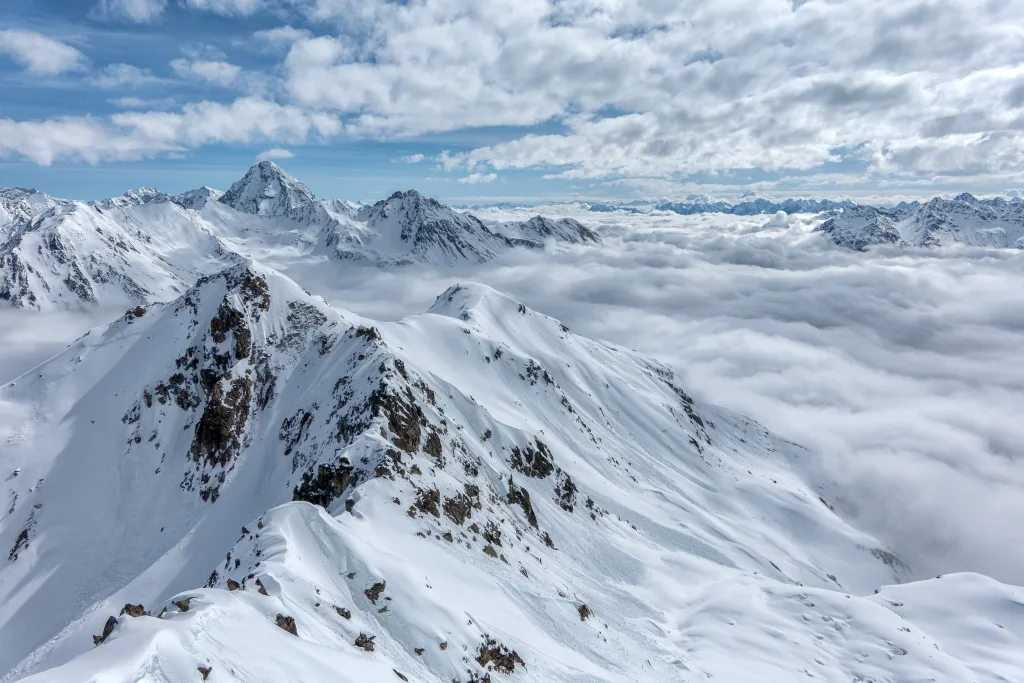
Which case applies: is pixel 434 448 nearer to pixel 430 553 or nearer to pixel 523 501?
pixel 523 501

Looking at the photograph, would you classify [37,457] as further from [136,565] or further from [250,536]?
[250,536]

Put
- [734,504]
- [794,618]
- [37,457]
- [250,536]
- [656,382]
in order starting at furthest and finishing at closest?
[656,382] < [734,504] < [37,457] < [794,618] < [250,536]

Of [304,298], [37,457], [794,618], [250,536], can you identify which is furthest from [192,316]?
[794,618]

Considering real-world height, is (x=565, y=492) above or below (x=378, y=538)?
below

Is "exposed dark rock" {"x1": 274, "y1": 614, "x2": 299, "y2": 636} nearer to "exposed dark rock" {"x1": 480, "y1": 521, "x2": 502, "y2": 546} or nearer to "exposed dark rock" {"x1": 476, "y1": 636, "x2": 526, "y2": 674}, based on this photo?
"exposed dark rock" {"x1": 476, "y1": 636, "x2": 526, "y2": 674}

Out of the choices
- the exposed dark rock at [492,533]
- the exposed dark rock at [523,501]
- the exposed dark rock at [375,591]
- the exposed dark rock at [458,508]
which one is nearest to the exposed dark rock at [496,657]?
the exposed dark rock at [375,591]

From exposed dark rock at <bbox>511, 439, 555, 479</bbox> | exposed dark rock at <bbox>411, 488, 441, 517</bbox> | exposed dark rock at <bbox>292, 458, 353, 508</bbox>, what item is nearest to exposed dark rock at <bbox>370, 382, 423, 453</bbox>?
exposed dark rock at <bbox>292, 458, 353, 508</bbox>

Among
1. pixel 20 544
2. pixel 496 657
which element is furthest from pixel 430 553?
pixel 20 544

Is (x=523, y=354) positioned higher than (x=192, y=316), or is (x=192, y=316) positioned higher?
(x=192, y=316)
